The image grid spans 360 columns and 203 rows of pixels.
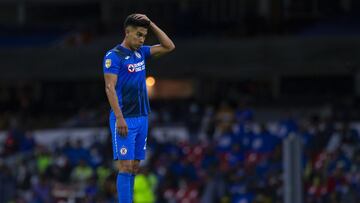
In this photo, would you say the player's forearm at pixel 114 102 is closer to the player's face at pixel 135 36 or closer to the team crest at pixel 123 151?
the team crest at pixel 123 151

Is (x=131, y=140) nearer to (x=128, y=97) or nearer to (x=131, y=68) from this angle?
(x=128, y=97)

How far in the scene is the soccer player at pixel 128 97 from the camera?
32.9 ft

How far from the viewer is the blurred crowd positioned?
2033 centimetres

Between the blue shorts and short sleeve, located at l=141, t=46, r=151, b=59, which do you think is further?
short sleeve, located at l=141, t=46, r=151, b=59

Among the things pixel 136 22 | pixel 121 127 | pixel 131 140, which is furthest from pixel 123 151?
pixel 136 22

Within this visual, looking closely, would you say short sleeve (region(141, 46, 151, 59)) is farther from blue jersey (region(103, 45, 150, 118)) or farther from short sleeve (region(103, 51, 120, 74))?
short sleeve (region(103, 51, 120, 74))

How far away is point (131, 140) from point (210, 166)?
11.3 m

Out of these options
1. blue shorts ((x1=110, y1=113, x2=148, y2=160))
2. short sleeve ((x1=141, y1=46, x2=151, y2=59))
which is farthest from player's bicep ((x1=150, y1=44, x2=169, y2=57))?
blue shorts ((x1=110, y1=113, x2=148, y2=160))

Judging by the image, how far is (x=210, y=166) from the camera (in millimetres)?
21484

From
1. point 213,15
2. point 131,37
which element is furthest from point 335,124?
point 131,37

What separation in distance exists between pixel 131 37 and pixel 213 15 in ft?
75.4

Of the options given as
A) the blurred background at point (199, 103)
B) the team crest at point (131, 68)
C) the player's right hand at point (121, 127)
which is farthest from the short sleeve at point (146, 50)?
the blurred background at point (199, 103)

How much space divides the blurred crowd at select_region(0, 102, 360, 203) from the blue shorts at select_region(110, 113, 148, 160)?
9225 millimetres

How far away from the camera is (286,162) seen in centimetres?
1591
